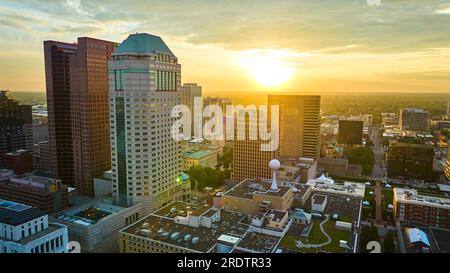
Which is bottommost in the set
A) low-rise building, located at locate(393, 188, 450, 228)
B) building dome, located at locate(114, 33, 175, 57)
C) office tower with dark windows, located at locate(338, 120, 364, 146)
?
low-rise building, located at locate(393, 188, 450, 228)

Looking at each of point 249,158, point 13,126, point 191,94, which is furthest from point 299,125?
point 13,126

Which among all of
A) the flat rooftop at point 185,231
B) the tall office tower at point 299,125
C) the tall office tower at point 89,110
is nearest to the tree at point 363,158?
the tall office tower at point 299,125

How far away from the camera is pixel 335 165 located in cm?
2588

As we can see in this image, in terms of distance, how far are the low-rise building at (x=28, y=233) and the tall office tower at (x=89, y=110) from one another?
7165 millimetres

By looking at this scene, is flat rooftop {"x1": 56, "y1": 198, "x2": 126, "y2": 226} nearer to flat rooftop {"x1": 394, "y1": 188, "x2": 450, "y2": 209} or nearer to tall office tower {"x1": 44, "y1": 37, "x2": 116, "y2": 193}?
tall office tower {"x1": 44, "y1": 37, "x2": 116, "y2": 193}

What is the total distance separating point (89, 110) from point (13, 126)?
11.8 meters

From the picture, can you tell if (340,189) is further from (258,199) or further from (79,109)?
(79,109)

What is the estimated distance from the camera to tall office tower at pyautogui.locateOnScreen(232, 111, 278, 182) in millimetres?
20469

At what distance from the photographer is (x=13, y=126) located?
2508 centimetres

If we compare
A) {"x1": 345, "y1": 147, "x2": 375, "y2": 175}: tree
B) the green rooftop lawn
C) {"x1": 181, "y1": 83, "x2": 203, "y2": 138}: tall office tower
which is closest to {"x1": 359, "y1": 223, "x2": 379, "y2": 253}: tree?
the green rooftop lawn

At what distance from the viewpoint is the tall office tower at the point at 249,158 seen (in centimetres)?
2047

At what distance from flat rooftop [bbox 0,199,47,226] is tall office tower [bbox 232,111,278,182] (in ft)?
41.2

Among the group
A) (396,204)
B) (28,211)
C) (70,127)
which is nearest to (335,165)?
(396,204)
